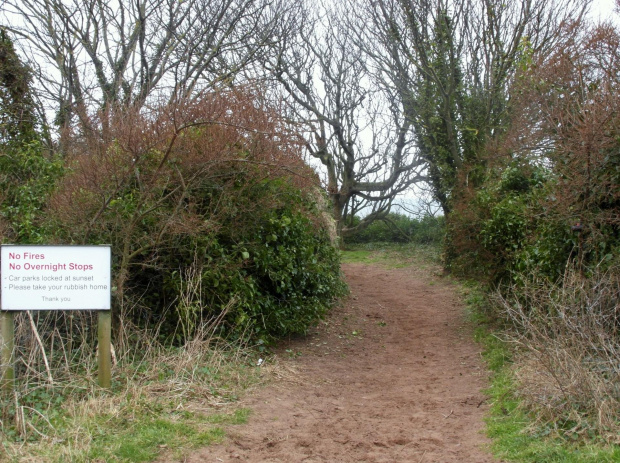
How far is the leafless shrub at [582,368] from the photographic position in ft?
16.7

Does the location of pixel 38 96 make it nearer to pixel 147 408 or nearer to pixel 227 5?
pixel 227 5

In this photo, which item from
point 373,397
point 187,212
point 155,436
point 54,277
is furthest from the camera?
point 187,212

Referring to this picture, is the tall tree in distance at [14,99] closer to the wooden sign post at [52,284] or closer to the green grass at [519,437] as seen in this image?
the wooden sign post at [52,284]

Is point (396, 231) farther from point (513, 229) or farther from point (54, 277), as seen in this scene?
point (54, 277)

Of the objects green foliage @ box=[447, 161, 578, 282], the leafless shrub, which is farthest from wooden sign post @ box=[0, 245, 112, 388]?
green foliage @ box=[447, 161, 578, 282]

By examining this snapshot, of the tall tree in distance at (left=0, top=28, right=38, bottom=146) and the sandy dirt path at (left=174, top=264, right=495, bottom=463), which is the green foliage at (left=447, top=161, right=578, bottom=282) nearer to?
→ the sandy dirt path at (left=174, top=264, right=495, bottom=463)

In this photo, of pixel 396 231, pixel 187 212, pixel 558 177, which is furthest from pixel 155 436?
pixel 396 231

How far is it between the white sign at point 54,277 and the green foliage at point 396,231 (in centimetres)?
2387

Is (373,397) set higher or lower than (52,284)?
lower

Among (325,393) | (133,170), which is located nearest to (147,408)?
(325,393)

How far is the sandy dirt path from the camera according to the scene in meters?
5.36

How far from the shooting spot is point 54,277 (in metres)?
5.90

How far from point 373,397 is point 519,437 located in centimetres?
240

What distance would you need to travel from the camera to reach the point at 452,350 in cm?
994
